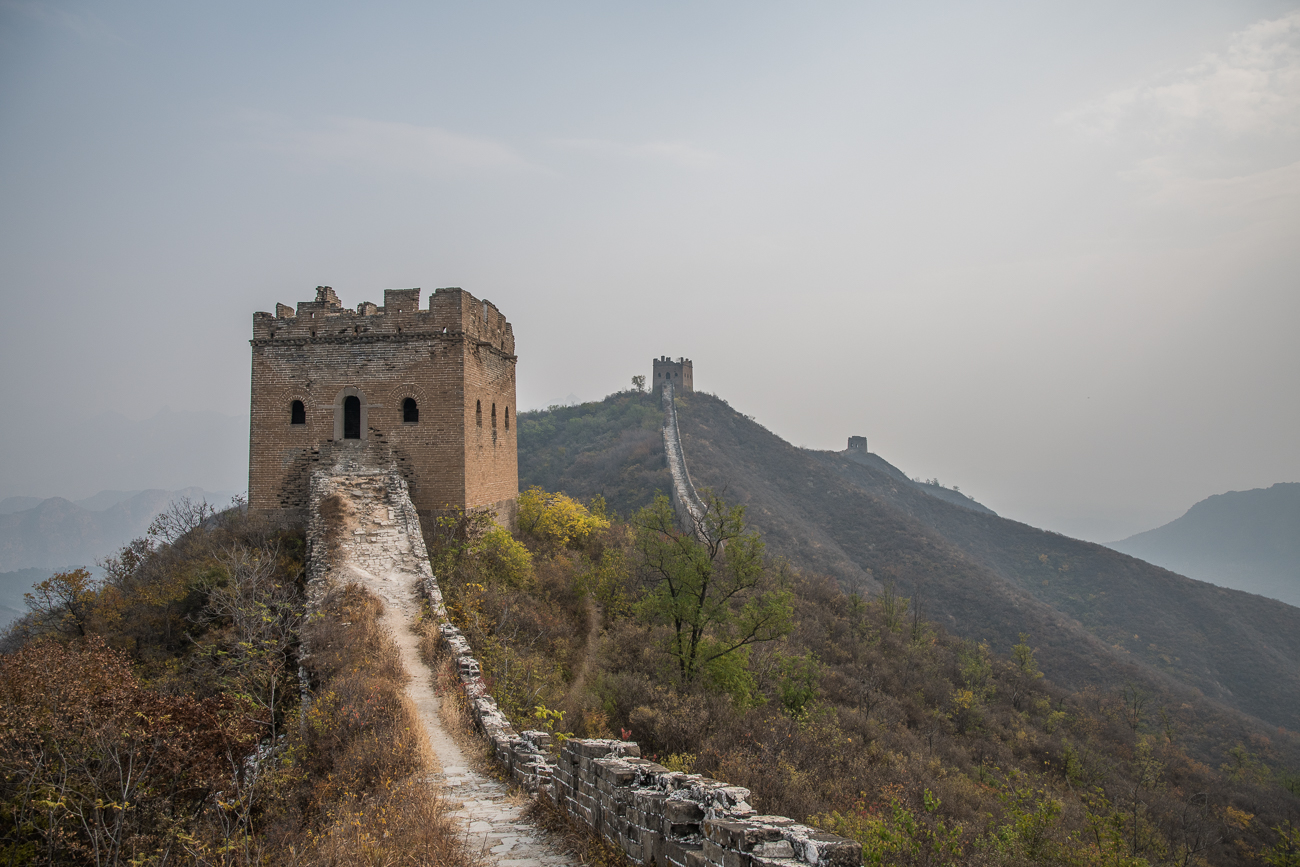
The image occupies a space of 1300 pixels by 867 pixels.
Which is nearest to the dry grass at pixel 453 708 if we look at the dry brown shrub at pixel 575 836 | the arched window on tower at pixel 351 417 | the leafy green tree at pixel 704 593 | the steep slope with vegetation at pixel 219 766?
the steep slope with vegetation at pixel 219 766

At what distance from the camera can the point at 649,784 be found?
4.72 meters

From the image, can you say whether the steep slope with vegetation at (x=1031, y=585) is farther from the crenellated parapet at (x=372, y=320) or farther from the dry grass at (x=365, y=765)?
the dry grass at (x=365, y=765)

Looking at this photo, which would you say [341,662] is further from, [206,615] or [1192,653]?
[1192,653]

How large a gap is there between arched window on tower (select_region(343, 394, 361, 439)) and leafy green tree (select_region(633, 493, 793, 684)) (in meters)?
7.13

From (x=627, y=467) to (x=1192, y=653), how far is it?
39.2 metres

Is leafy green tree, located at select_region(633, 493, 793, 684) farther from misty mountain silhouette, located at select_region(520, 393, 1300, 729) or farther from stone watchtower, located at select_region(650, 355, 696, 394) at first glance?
stone watchtower, located at select_region(650, 355, 696, 394)

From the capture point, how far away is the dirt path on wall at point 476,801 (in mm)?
4875

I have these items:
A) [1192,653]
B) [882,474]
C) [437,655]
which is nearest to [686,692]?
[437,655]

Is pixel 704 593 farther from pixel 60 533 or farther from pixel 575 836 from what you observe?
pixel 60 533

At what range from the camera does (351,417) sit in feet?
49.9

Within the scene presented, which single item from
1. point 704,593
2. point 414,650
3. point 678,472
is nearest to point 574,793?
point 414,650

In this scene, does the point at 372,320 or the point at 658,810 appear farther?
the point at 372,320

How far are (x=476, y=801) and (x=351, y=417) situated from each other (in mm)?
11456

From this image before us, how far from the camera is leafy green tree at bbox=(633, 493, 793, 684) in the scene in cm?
1388
